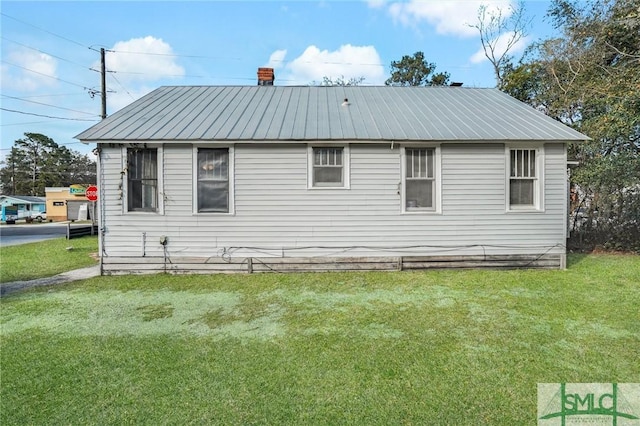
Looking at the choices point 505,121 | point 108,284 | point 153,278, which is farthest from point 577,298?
point 108,284

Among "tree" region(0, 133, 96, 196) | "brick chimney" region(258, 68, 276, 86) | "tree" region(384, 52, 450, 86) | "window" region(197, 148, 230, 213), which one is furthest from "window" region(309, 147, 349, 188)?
"tree" region(0, 133, 96, 196)

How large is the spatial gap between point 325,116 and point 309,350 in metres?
5.96

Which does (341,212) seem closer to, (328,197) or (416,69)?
(328,197)

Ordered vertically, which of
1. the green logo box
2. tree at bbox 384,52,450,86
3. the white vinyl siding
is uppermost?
tree at bbox 384,52,450,86

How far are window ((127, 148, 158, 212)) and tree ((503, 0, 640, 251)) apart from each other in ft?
37.3

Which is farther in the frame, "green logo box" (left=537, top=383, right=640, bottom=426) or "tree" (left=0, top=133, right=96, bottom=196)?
"tree" (left=0, top=133, right=96, bottom=196)

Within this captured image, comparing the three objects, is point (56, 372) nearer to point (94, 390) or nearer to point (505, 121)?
point (94, 390)

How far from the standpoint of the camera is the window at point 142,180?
7.30 m

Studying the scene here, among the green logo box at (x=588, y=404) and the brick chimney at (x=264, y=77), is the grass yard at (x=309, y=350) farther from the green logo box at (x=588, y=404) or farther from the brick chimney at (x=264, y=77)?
the brick chimney at (x=264, y=77)

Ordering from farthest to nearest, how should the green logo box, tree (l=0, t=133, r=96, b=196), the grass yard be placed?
1. tree (l=0, t=133, r=96, b=196)
2. the grass yard
3. the green logo box

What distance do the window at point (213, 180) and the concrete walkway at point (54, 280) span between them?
2726 mm

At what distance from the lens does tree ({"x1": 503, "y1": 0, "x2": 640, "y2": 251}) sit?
9250 millimetres

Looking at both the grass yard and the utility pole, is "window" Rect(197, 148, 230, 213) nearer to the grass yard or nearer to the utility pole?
the grass yard

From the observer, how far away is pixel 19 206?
141 feet
